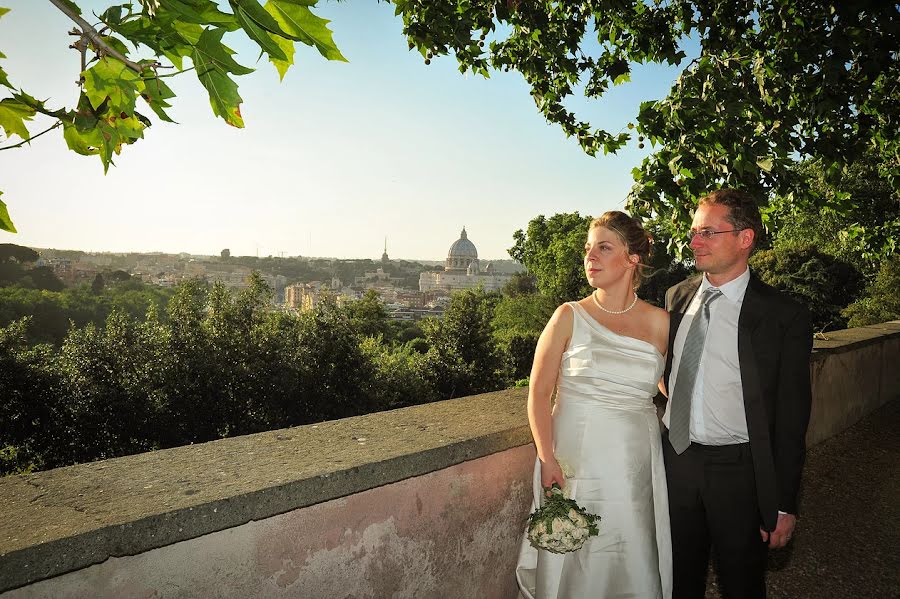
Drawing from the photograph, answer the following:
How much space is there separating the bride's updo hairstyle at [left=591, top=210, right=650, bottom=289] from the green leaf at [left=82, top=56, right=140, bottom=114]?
5.55 ft

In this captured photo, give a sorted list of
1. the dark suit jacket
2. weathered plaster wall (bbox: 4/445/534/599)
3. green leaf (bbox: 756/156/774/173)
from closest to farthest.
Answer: weathered plaster wall (bbox: 4/445/534/599) → the dark suit jacket → green leaf (bbox: 756/156/774/173)

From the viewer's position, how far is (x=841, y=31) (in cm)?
347

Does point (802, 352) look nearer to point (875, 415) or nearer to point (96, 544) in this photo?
point (96, 544)

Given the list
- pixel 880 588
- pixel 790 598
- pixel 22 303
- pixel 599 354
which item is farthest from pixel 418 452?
pixel 22 303

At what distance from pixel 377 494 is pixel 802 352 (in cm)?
164

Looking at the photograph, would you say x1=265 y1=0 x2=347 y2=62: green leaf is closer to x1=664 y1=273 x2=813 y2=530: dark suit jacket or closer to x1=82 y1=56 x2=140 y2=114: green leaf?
x1=82 y1=56 x2=140 y2=114: green leaf

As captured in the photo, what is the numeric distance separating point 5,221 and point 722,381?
228 centimetres

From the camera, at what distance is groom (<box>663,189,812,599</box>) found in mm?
1922

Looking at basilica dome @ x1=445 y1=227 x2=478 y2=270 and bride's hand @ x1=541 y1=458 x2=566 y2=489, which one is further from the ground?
basilica dome @ x1=445 y1=227 x2=478 y2=270

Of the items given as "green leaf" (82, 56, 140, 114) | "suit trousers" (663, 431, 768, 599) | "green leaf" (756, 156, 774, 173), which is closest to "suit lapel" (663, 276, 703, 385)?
"suit trousers" (663, 431, 768, 599)

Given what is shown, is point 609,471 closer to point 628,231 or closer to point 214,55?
point 628,231

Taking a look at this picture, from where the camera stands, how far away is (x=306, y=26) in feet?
3.07

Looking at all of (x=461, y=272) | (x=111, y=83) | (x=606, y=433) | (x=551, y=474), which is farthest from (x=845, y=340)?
(x=461, y=272)

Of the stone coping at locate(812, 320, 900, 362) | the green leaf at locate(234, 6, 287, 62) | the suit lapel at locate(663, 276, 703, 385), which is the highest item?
the green leaf at locate(234, 6, 287, 62)
